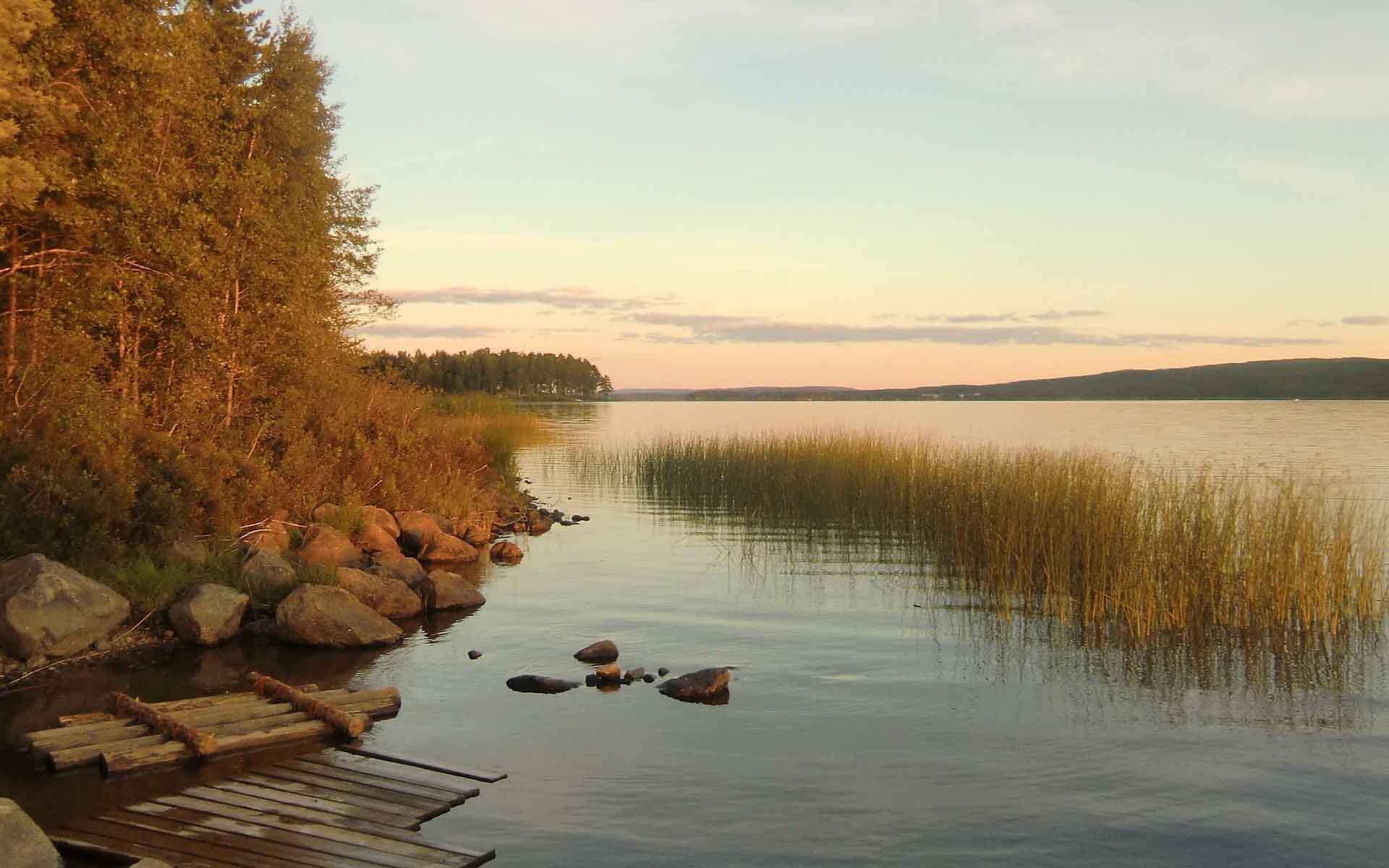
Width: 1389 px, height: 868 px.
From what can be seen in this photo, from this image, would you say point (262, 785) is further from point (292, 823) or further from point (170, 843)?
point (170, 843)

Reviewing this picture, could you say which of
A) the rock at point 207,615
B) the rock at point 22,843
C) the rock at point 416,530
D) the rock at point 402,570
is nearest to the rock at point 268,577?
the rock at point 207,615

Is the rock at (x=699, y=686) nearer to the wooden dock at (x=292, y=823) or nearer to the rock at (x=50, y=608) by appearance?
the wooden dock at (x=292, y=823)

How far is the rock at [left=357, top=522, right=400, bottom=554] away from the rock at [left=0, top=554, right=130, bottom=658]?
19.9 ft

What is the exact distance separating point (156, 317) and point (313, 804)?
12.9m

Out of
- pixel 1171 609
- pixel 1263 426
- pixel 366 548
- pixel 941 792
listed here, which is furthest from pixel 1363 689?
pixel 1263 426

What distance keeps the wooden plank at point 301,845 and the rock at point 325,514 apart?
11.6 m

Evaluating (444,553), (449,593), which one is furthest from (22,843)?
(444,553)

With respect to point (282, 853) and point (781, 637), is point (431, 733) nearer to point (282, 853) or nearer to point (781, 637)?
point (282, 853)

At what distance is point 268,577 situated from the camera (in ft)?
44.6

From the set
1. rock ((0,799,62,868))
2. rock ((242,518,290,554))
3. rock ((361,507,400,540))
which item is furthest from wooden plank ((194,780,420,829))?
rock ((361,507,400,540))

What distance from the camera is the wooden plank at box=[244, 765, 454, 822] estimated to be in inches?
283

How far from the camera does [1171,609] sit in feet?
41.8

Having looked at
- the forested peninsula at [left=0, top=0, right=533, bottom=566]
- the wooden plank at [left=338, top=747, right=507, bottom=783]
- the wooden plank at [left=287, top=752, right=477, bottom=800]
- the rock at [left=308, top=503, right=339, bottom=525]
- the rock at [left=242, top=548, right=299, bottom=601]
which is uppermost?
the forested peninsula at [left=0, top=0, right=533, bottom=566]

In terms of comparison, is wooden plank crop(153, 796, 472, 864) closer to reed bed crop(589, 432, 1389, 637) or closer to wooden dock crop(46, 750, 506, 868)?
wooden dock crop(46, 750, 506, 868)
